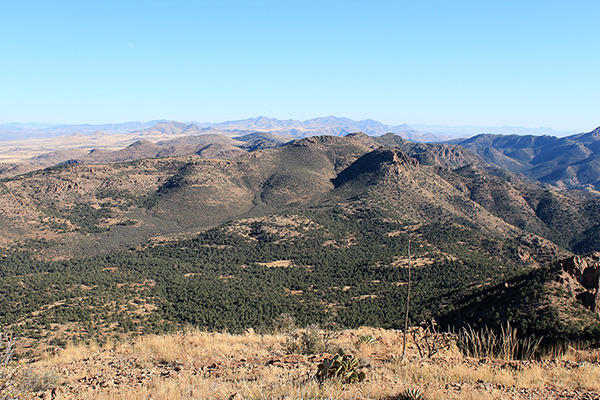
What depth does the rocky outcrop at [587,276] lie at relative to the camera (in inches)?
1087

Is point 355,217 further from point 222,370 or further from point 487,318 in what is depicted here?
point 222,370

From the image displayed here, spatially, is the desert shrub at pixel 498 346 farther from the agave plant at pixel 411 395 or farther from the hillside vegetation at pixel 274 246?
the hillside vegetation at pixel 274 246

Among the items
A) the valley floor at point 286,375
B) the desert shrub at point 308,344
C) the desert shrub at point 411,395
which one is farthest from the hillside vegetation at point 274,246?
the desert shrub at point 411,395

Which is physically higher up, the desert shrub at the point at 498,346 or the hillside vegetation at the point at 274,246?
the desert shrub at the point at 498,346

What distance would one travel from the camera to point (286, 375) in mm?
9508

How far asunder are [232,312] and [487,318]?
2826 centimetres

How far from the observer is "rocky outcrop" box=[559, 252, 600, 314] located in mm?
27609

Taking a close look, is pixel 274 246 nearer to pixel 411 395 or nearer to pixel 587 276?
pixel 587 276

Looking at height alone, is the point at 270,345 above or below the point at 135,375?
below

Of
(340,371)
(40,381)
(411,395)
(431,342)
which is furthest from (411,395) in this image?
(40,381)

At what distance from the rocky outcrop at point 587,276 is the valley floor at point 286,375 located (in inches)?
790

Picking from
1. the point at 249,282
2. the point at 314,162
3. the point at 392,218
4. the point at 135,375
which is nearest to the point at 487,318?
the point at 135,375

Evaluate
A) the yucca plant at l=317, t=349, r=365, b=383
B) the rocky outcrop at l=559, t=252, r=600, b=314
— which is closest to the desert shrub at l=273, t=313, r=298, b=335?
the yucca plant at l=317, t=349, r=365, b=383

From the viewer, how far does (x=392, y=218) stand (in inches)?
3401
